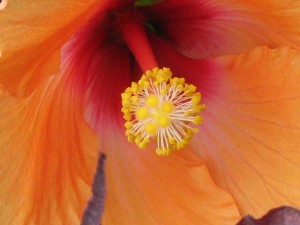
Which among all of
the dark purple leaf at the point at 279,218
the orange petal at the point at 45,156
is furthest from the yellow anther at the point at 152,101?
the dark purple leaf at the point at 279,218

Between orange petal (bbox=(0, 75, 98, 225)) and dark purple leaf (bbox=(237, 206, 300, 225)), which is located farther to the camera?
dark purple leaf (bbox=(237, 206, 300, 225))

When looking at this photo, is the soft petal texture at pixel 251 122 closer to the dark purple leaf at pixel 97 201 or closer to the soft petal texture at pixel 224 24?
the soft petal texture at pixel 224 24

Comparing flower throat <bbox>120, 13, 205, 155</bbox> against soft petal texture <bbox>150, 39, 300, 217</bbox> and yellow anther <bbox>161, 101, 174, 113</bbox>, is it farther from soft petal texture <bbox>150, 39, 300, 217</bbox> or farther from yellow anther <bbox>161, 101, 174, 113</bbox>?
soft petal texture <bbox>150, 39, 300, 217</bbox>

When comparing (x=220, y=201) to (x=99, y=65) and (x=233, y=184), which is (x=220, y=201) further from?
(x=99, y=65)

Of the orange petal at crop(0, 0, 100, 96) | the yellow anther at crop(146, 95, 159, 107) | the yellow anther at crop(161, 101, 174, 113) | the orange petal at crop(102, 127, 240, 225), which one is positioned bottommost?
the orange petal at crop(102, 127, 240, 225)

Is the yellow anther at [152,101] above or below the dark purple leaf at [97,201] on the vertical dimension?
above

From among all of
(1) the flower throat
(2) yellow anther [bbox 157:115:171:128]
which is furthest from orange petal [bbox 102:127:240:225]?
(2) yellow anther [bbox 157:115:171:128]
